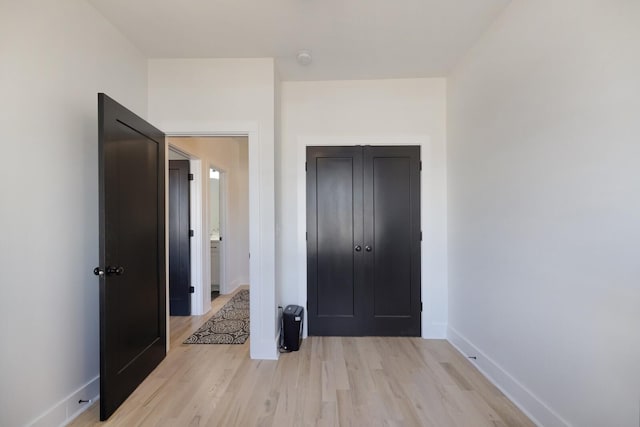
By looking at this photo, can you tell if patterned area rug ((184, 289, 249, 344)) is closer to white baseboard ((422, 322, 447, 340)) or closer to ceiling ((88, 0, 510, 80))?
white baseboard ((422, 322, 447, 340))

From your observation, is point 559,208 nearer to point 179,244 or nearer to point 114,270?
point 114,270

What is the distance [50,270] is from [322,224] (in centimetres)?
215

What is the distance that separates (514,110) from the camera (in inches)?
76.9

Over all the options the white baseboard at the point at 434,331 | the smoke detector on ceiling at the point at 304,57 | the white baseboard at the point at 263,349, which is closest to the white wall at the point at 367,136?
the white baseboard at the point at 434,331

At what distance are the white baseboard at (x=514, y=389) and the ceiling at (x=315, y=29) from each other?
2634mm

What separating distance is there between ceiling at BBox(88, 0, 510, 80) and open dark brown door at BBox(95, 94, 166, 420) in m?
0.73

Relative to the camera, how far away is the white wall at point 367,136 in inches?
120

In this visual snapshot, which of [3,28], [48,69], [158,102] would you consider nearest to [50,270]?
[48,69]

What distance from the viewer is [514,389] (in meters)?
1.95

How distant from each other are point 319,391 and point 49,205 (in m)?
2.14

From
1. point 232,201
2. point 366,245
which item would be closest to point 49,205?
point 366,245

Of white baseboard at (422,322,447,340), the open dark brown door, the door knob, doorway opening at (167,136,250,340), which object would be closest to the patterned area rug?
doorway opening at (167,136,250,340)

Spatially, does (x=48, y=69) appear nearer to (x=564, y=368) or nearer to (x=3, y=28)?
(x=3, y=28)

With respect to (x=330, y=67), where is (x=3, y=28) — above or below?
below
